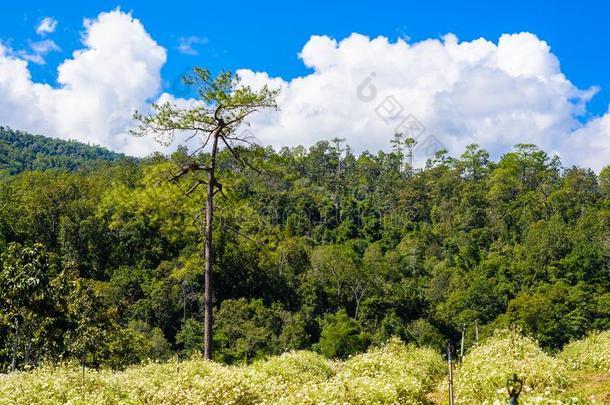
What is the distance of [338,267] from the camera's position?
61312 millimetres

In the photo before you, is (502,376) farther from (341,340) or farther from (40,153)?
(40,153)

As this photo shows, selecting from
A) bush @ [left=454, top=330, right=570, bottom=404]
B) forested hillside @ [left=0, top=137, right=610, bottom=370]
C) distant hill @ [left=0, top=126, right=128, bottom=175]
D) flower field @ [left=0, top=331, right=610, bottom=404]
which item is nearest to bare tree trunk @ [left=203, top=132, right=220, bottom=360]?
flower field @ [left=0, top=331, right=610, bottom=404]

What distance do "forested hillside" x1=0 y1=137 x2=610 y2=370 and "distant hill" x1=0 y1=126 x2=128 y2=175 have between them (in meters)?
47.3

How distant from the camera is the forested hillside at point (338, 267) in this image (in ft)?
151

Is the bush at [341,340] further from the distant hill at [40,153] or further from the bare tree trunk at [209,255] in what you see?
the distant hill at [40,153]

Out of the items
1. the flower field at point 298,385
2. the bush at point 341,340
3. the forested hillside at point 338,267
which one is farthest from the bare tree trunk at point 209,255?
the bush at point 341,340

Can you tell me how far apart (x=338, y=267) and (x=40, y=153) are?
11507cm

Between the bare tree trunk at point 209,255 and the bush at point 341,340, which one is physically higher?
the bare tree trunk at point 209,255

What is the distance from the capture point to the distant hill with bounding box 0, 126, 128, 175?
121500mm

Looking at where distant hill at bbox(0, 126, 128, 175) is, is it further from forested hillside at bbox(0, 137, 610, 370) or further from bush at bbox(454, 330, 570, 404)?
bush at bbox(454, 330, 570, 404)

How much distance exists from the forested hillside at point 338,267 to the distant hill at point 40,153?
4726cm

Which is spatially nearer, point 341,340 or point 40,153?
point 341,340

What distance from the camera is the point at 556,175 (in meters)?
83.5

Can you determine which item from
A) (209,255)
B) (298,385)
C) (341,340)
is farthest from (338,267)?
(298,385)
